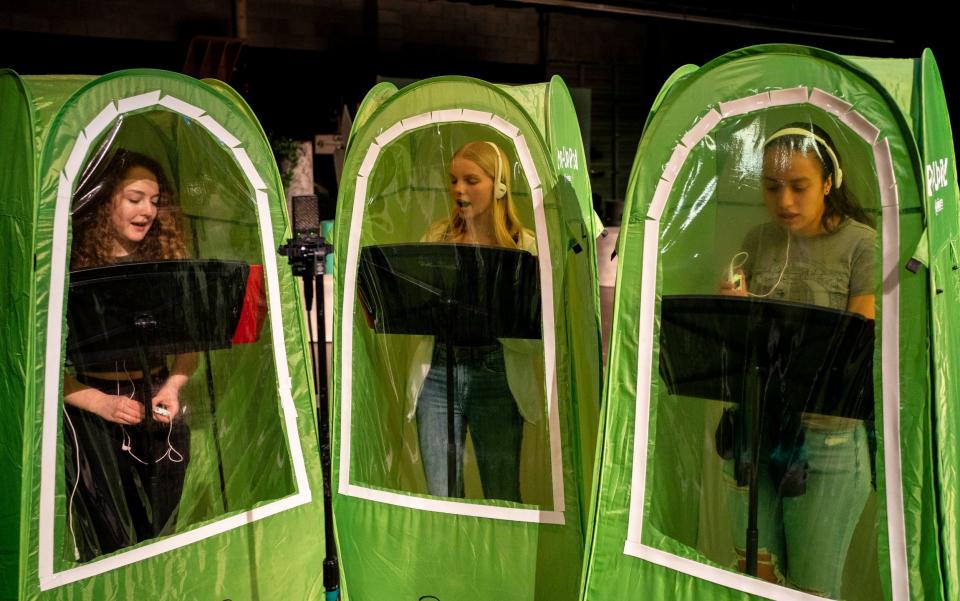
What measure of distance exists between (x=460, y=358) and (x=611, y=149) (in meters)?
5.54

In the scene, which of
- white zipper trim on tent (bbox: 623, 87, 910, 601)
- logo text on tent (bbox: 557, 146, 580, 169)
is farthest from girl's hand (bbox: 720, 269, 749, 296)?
logo text on tent (bbox: 557, 146, 580, 169)

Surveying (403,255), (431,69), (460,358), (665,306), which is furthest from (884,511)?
(431,69)

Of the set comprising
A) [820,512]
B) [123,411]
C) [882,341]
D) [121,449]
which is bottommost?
[820,512]

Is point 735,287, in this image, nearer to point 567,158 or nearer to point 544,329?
point 544,329

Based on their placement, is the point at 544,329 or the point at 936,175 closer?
the point at 936,175

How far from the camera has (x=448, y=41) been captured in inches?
278

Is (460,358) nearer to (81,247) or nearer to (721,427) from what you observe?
(721,427)

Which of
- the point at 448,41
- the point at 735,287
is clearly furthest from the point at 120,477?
the point at 448,41

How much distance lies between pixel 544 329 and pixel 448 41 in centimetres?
499

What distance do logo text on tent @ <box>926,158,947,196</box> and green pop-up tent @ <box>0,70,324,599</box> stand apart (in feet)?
6.29

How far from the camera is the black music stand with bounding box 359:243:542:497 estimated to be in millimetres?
2697

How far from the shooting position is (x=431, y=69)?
7.05 metres

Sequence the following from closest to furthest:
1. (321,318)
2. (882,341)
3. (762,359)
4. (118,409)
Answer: (882,341) < (762,359) < (321,318) < (118,409)

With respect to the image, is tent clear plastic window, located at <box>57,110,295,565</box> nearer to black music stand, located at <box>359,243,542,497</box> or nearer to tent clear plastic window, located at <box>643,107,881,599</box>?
black music stand, located at <box>359,243,542,497</box>
